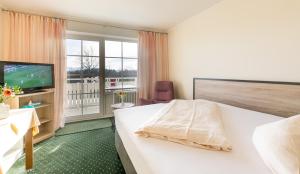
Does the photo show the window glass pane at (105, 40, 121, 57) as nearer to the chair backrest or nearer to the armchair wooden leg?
the chair backrest

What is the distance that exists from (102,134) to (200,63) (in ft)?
7.98

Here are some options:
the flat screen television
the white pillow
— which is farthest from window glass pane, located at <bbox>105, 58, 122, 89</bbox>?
the white pillow

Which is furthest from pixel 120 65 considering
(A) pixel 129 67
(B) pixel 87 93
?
(B) pixel 87 93

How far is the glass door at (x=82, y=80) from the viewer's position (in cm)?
377

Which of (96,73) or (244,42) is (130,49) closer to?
(96,73)

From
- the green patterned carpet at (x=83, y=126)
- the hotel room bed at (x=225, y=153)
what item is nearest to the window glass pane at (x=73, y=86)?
the green patterned carpet at (x=83, y=126)

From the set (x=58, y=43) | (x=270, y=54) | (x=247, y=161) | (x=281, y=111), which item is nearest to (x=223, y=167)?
(x=247, y=161)

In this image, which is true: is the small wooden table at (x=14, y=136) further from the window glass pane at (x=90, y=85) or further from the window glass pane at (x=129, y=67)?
the window glass pane at (x=129, y=67)

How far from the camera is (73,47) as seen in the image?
375 centimetres

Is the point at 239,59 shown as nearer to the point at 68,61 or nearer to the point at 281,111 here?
the point at 281,111

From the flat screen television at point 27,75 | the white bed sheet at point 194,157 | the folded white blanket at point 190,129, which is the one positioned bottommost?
the white bed sheet at point 194,157

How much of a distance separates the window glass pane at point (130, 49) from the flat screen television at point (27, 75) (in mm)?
1830

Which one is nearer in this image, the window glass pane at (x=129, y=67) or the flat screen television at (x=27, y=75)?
the flat screen television at (x=27, y=75)

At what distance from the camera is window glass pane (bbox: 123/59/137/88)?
4344 millimetres
